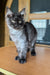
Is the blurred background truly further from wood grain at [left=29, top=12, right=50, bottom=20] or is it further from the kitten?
the kitten

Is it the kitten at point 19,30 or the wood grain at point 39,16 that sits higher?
the wood grain at point 39,16

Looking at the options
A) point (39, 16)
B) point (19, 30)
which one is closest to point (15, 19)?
point (19, 30)

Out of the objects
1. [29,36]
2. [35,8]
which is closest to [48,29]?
[35,8]

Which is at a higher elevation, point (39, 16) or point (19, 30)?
point (39, 16)

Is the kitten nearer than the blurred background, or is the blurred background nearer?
the kitten

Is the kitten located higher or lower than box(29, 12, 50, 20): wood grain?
lower

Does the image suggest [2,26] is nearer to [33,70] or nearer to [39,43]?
[39,43]

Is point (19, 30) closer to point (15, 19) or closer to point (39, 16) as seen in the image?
point (15, 19)

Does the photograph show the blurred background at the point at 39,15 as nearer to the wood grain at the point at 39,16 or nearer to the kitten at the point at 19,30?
the wood grain at the point at 39,16

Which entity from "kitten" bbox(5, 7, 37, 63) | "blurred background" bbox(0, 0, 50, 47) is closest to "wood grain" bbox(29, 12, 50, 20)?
"blurred background" bbox(0, 0, 50, 47)

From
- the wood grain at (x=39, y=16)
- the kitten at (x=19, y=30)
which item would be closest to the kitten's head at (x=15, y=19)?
the kitten at (x=19, y=30)

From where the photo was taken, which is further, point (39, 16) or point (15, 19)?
point (39, 16)

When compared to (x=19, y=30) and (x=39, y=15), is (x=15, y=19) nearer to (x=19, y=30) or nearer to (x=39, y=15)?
(x=19, y=30)

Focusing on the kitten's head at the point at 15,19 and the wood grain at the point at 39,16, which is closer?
the kitten's head at the point at 15,19
